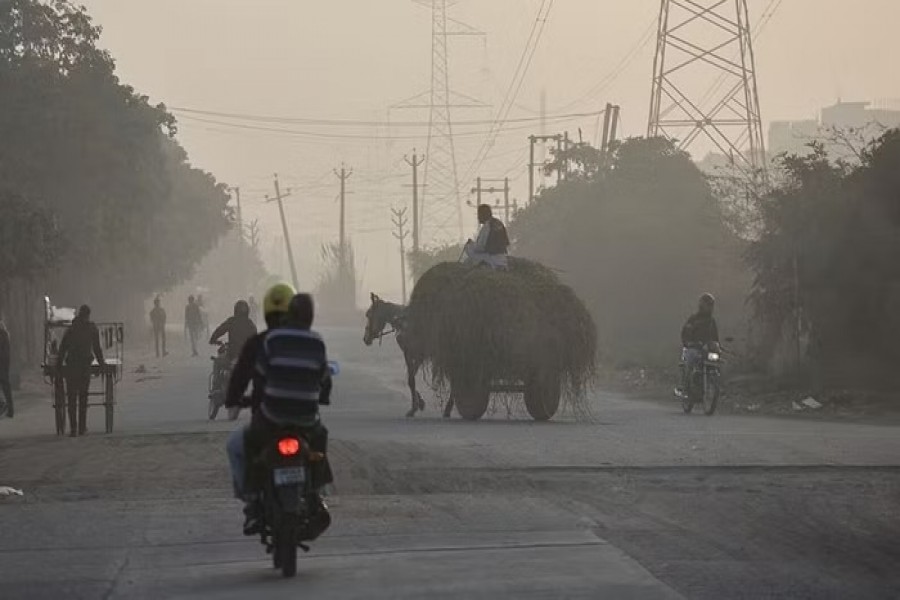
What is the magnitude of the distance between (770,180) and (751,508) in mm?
32783

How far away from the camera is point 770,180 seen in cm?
4672

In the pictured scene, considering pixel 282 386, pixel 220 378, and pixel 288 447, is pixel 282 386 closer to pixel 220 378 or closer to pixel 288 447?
pixel 288 447

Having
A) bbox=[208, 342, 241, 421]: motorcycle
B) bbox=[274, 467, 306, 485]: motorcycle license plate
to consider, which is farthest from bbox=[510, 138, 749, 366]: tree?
bbox=[274, 467, 306, 485]: motorcycle license plate

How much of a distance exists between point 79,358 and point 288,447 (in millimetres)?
14596

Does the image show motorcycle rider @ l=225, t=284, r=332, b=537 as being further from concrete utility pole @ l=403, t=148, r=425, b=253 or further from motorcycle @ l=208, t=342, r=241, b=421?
concrete utility pole @ l=403, t=148, r=425, b=253

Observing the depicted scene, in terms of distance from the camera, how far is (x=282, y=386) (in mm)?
11219

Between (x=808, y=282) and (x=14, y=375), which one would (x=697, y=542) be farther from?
(x=14, y=375)

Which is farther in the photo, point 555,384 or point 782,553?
point 555,384

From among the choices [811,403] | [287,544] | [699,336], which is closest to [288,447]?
[287,544]

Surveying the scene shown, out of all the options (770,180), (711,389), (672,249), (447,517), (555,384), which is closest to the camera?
(447,517)

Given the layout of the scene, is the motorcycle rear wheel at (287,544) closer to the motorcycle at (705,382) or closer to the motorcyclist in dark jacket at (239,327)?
the motorcyclist in dark jacket at (239,327)

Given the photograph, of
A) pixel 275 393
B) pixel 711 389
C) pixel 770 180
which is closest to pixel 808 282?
pixel 711 389

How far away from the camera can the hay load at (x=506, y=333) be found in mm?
25812

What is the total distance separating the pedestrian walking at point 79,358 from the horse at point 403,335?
15.9 ft
